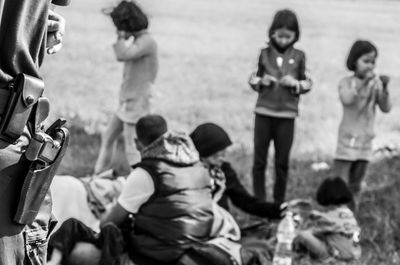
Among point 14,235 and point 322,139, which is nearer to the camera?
point 14,235

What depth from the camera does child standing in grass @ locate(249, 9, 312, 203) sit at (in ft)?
21.9

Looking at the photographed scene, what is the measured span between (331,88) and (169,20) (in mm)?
6684

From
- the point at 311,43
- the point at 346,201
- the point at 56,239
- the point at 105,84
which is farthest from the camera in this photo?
the point at 311,43

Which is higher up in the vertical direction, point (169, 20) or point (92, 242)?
point (92, 242)

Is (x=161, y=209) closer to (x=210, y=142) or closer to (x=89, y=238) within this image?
(x=89, y=238)

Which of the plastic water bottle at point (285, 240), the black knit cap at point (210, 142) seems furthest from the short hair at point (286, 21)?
the plastic water bottle at point (285, 240)

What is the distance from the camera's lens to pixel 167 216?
500 centimetres

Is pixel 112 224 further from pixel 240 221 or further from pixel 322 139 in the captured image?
pixel 322 139

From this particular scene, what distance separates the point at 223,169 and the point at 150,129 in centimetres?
82

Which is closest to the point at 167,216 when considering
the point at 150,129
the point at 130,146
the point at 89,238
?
the point at 89,238

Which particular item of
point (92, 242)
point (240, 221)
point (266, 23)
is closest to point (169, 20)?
point (266, 23)

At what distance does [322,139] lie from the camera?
8.86 m

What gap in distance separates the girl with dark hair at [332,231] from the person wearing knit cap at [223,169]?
259 millimetres

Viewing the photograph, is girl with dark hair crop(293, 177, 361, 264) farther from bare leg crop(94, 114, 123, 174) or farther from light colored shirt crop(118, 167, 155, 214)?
bare leg crop(94, 114, 123, 174)
